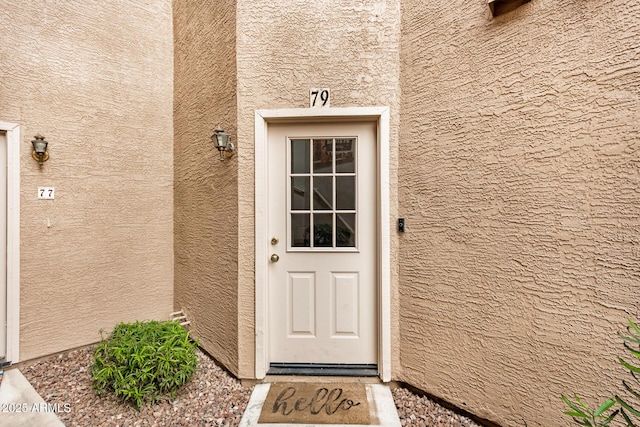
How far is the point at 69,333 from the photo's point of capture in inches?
104

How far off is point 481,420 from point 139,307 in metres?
3.35

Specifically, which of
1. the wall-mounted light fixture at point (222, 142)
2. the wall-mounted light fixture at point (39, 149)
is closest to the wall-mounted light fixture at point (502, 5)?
the wall-mounted light fixture at point (222, 142)

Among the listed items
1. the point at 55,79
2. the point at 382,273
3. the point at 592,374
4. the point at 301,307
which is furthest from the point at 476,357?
the point at 55,79

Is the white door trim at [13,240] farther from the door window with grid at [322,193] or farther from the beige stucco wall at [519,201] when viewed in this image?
the beige stucco wall at [519,201]

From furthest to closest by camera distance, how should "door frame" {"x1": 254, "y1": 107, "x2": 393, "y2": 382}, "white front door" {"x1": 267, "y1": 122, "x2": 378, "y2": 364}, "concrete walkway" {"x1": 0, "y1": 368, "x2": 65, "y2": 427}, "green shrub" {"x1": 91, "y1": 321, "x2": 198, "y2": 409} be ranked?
1. "white front door" {"x1": 267, "y1": 122, "x2": 378, "y2": 364}
2. "door frame" {"x1": 254, "y1": 107, "x2": 393, "y2": 382}
3. "green shrub" {"x1": 91, "y1": 321, "x2": 198, "y2": 409}
4. "concrete walkway" {"x1": 0, "y1": 368, "x2": 65, "y2": 427}

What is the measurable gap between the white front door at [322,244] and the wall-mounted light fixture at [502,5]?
1106 millimetres

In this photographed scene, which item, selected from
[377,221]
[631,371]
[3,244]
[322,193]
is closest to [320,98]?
[322,193]

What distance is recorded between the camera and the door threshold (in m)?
2.25

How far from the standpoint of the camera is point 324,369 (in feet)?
7.54

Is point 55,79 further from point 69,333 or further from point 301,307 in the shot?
point 301,307

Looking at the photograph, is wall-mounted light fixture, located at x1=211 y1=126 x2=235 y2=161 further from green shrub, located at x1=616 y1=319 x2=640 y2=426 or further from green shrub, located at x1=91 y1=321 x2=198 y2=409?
green shrub, located at x1=616 y1=319 x2=640 y2=426

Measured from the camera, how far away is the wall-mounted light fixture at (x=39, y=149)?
7.96 feet

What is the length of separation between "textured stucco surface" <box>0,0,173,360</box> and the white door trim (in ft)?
0.13

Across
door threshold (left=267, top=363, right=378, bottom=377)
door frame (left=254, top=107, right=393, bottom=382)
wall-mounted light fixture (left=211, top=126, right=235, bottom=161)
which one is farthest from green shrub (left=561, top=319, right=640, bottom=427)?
wall-mounted light fixture (left=211, top=126, right=235, bottom=161)
